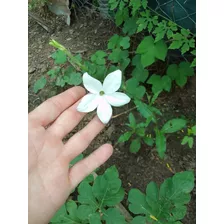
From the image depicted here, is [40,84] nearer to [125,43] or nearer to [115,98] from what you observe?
[125,43]

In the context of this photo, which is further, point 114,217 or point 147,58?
point 147,58

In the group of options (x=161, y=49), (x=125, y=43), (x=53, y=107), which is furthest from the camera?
(x=125, y=43)

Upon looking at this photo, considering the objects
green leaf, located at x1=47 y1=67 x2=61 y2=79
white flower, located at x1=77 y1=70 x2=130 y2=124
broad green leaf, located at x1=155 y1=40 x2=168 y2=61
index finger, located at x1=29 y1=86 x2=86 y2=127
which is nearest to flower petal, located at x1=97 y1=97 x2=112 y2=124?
white flower, located at x1=77 y1=70 x2=130 y2=124

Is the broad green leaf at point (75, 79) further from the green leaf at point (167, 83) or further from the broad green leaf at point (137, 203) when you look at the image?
the broad green leaf at point (137, 203)

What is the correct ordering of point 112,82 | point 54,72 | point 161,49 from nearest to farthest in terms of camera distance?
point 112,82
point 161,49
point 54,72

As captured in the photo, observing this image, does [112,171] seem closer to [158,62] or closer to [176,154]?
[176,154]

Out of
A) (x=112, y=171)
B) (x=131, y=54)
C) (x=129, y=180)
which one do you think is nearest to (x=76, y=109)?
(x=112, y=171)

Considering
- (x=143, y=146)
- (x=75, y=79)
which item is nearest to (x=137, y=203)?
(x=143, y=146)
